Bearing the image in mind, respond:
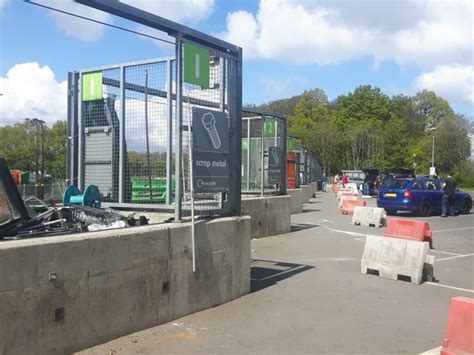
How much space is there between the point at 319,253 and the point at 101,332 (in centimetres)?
705

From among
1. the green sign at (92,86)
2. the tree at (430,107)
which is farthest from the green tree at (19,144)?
the tree at (430,107)

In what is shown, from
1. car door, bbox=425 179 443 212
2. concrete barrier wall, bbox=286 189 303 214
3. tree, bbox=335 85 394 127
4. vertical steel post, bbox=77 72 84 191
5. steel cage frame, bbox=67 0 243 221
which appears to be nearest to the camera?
steel cage frame, bbox=67 0 243 221

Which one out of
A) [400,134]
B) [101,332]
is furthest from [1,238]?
[400,134]

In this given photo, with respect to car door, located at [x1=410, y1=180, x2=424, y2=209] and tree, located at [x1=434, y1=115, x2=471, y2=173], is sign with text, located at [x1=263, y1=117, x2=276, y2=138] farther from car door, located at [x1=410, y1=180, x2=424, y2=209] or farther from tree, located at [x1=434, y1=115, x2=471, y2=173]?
tree, located at [x1=434, y1=115, x2=471, y2=173]

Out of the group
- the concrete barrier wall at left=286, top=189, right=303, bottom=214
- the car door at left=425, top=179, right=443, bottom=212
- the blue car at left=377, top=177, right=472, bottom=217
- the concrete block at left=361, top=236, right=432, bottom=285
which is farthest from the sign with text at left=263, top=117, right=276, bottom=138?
the car door at left=425, top=179, right=443, bottom=212

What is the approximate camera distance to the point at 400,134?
242 feet

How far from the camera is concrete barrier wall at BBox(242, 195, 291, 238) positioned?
1298cm

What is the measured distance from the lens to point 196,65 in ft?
21.8

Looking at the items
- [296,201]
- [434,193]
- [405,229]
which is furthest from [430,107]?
[405,229]

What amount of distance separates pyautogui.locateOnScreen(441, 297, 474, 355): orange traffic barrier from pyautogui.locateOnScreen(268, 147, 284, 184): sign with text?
945 centimetres

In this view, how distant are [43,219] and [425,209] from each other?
1885 centimetres

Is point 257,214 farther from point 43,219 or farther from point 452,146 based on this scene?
point 452,146

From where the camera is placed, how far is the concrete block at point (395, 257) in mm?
8484

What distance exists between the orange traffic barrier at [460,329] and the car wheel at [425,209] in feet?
58.2
